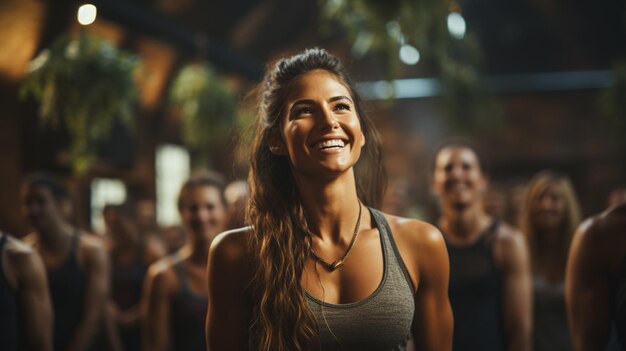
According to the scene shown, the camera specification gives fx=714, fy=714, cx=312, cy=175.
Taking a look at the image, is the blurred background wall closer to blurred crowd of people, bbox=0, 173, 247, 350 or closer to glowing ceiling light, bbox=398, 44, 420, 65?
glowing ceiling light, bbox=398, 44, 420, 65

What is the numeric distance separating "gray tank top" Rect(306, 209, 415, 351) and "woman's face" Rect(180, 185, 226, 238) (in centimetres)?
181

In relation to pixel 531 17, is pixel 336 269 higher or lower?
lower

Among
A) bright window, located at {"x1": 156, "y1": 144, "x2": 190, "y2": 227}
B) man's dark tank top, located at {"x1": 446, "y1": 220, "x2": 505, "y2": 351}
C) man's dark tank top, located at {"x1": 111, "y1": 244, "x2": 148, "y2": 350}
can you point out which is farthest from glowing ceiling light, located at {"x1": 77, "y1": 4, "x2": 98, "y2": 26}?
bright window, located at {"x1": 156, "y1": 144, "x2": 190, "y2": 227}

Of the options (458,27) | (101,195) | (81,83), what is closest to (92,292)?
(81,83)

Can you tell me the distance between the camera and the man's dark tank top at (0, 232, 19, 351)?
2.29 m

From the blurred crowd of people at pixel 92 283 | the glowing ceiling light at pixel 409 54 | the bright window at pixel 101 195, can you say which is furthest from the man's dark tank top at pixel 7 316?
the bright window at pixel 101 195

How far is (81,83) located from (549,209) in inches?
122

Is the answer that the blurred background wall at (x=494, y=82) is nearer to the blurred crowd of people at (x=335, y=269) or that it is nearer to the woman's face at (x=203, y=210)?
the woman's face at (x=203, y=210)

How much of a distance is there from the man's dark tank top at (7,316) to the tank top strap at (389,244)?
4.18 feet

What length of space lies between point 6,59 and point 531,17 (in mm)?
9646

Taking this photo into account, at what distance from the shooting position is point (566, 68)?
498 inches

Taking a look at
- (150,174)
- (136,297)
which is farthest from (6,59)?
(150,174)

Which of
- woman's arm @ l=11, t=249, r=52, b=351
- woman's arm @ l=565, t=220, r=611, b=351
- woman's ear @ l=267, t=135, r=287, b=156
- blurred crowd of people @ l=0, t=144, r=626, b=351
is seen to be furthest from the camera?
blurred crowd of people @ l=0, t=144, r=626, b=351

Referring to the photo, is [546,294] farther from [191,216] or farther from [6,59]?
[6,59]
